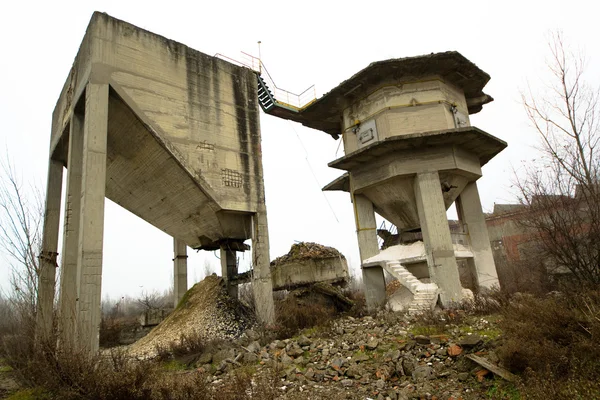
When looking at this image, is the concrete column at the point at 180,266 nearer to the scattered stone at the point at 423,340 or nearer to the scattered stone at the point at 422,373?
the scattered stone at the point at 423,340

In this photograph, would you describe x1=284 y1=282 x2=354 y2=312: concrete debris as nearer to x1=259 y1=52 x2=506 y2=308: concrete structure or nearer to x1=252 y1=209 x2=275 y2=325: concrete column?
x1=259 y1=52 x2=506 y2=308: concrete structure

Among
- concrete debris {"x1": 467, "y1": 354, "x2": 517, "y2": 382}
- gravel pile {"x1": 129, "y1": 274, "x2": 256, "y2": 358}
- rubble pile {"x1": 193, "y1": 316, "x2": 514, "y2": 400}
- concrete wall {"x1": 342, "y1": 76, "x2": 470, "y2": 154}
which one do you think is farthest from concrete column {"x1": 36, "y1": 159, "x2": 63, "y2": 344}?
concrete wall {"x1": 342, "y1": 76, "x2": 470, "y2": 154}

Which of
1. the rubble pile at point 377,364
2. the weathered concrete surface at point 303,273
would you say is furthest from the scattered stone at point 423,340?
the weathered concrete surface at point 303,273

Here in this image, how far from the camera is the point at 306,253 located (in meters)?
19.1

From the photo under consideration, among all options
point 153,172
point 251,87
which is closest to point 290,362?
point 153,172

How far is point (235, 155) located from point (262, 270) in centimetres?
407

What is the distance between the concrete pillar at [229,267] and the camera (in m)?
14.0

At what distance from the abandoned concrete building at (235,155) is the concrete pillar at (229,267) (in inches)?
1.9

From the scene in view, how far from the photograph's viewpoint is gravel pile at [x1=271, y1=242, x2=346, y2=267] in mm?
18859

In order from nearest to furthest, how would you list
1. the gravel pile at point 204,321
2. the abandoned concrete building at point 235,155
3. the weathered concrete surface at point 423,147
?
the abandoned concrete building at point 235,155
the gravel pile at point 204,321
the weathered concrete surface at point 423,147

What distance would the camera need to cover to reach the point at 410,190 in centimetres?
1358

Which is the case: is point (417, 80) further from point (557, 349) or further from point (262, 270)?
point (557, 349)

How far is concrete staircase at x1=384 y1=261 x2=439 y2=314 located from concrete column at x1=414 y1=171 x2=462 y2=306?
0.40m

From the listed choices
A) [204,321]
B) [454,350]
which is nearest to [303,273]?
[204,321]
